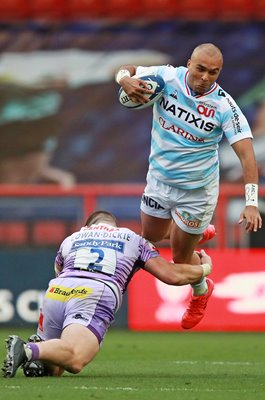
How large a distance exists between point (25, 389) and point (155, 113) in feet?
9.68

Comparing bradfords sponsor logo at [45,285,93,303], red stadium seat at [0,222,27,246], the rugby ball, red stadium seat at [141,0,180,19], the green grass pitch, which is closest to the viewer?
the green grass pitch

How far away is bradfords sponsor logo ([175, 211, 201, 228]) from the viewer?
1112 cm

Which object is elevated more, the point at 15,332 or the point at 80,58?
the point at 80,58

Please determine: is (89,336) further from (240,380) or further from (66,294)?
(240,380)

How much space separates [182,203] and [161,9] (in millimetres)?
10810

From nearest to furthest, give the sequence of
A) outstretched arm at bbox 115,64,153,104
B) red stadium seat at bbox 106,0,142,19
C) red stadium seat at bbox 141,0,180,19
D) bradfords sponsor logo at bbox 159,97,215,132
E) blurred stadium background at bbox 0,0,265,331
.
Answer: outstretched arm at bbox 115,64,153,104 < bradfords sponsor logo at bbox 159,97,215,132 < blurred stadium background at bbox 0,0,265,331 < red stadium seat at bbox 141,0,180,19 < red stadium seat at bbox 106,0,142,19

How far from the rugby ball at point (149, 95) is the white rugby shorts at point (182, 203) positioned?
0.89 m

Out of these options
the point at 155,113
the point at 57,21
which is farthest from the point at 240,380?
the point at 57,21

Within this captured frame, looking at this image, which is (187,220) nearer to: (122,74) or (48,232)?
(122,74)

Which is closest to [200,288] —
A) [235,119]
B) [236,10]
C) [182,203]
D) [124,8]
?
[182,203]

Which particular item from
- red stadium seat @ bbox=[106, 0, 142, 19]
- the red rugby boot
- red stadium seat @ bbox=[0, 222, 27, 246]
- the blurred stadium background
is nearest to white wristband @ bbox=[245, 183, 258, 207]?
the red rugby boot

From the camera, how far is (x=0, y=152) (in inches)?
827

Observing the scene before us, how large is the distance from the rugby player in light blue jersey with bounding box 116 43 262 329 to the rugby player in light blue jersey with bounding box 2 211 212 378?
0.82 m

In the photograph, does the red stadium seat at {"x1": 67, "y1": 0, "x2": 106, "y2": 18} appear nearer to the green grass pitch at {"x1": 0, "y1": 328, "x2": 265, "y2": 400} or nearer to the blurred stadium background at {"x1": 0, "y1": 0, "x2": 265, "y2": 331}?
the blurred stadium background at {"x1": 0, "y1": 0, "x2": 265, "y2": 331}
